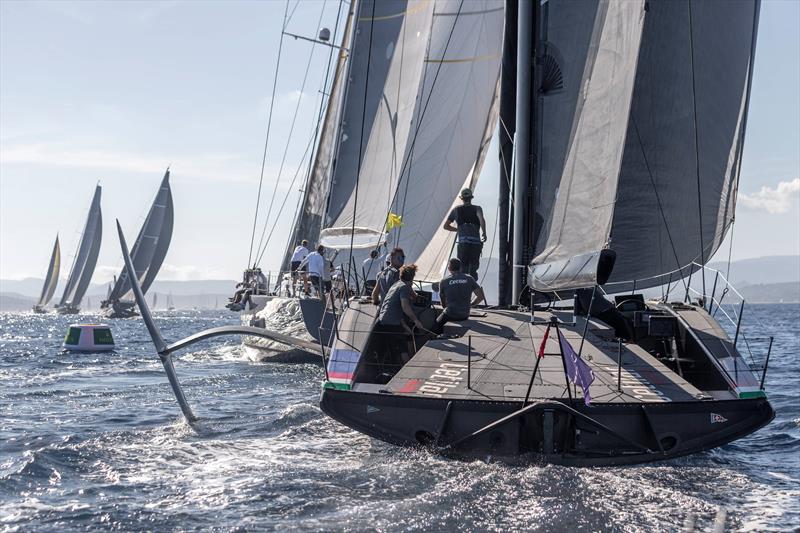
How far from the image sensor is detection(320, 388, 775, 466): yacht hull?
811 cm

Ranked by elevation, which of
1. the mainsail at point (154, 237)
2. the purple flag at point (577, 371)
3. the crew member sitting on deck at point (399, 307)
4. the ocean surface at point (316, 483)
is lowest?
the ocean surface at point (316, 483)

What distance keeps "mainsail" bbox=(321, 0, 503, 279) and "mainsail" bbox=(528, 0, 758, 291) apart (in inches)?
185

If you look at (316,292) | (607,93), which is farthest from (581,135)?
(316,292)

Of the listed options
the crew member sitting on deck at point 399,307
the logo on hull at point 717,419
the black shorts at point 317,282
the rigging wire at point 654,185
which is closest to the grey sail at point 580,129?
the rigging wire at point 654,185

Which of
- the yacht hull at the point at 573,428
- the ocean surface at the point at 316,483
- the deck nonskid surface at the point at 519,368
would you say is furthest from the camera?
the deck nonskid surface at the point at 519,368

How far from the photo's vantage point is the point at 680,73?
11.7 m

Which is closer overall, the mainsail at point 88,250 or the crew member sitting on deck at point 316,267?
the crew member sitting on deck at point 316,267

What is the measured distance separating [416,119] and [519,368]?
12.8 meters

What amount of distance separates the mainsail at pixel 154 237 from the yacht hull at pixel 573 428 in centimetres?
6974

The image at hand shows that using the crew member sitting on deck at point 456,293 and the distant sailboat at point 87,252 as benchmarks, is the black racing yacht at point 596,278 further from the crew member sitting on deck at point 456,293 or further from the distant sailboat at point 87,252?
Answer: the distant sailboat at point 87,252

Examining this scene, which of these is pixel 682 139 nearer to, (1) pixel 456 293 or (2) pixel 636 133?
(2) pixel 636 133

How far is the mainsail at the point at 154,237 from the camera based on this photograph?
249 feet

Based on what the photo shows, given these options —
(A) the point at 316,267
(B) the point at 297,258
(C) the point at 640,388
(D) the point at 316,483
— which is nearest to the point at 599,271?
(C) the point at 640,388

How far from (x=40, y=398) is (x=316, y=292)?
8930 mm
